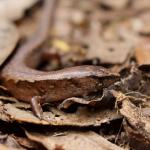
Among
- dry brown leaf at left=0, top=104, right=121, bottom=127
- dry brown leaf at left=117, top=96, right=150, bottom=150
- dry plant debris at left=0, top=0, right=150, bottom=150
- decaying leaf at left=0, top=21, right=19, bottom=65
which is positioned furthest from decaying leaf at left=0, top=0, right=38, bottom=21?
dry brown leaf at left=117, top=96, right=150, bottom=150

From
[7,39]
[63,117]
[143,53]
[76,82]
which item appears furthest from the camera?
[7,39]

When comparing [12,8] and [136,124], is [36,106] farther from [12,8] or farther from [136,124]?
[12,8]

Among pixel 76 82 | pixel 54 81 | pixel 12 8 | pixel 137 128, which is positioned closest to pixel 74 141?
pixel 137 128

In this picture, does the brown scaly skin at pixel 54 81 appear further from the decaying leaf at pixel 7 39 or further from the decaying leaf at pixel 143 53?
the decaying leaf at pixel 143 53

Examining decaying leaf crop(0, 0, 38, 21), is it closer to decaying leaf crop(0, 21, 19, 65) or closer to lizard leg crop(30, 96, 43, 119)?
decaying leaf crop(0, 21, 19, 65)

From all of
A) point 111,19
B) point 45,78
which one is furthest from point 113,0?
point 45,78
